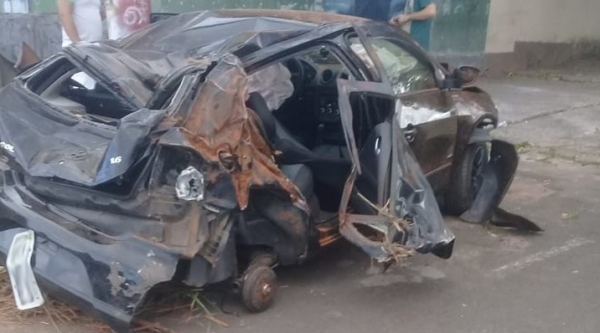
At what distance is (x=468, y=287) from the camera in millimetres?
5980

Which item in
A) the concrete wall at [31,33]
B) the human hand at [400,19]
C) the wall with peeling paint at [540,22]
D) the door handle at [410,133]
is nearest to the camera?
the door handle at [410,133]

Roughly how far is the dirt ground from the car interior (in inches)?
22.6

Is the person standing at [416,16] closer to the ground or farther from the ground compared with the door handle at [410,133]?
farther from the ground

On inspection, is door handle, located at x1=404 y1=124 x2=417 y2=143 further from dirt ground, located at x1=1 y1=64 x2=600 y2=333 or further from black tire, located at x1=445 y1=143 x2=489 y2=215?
black tire, located at x1=445 y1=143 x2=489 y2=215

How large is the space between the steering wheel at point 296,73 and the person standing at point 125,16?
7.85ft

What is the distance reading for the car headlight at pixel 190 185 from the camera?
193 inches

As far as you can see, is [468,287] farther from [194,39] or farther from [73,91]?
[73,91]

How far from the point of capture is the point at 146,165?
499 cm

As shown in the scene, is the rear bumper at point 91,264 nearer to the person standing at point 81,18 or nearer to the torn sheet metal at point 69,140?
the torn sheet metal at point 69,140

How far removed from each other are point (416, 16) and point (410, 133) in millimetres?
3060

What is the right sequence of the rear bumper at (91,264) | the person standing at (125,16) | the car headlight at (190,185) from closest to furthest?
the rear bumper at (91,264), the car headlight at (190,185), the person standing at (125,16)

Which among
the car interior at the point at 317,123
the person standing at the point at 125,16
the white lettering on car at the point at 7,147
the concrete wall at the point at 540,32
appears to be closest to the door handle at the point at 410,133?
the car interior at the point at 317,123

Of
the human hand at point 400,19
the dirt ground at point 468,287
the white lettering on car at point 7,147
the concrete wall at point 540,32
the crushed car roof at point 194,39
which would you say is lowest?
the concrete wall at point 540,32

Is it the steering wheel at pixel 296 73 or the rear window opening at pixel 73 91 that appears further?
the steering wheel at pixel 296 73
